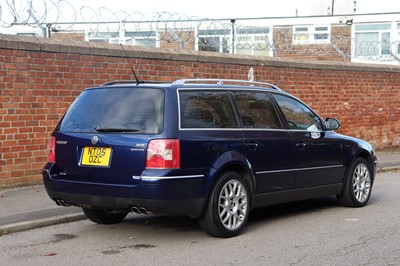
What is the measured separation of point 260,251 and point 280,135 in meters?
1.78

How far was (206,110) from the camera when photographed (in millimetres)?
6602

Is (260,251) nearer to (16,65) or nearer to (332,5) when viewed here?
(16,65)

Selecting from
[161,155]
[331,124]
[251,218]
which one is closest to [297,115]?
[331,124]

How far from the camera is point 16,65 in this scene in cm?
958

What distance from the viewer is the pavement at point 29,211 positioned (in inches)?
284

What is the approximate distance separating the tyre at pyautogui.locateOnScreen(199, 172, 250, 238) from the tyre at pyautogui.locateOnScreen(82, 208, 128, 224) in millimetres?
1411

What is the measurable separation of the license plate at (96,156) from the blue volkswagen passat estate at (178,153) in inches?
0.4

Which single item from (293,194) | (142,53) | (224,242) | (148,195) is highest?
(142,53)

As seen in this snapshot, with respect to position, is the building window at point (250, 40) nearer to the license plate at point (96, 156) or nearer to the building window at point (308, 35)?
the building window at point (308, 35)

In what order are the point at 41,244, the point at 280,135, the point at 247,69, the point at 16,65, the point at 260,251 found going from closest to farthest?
the point at 260,251 < the point at 41,244 < the point at 280,135 < the point at 16,65 < the point at 247,69

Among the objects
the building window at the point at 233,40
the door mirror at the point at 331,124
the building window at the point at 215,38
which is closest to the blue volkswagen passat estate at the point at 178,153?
the door mirror at the point at 331,124

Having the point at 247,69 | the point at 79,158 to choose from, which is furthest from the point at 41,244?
the point at 247,69

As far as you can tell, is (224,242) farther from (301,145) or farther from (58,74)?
(58,74)

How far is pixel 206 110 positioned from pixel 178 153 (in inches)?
32.2
